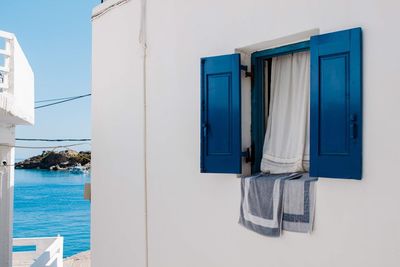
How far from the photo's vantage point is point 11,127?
34.6 feet

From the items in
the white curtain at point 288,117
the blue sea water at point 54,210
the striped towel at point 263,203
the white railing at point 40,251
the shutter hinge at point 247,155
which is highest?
the white curtain at point 288,117

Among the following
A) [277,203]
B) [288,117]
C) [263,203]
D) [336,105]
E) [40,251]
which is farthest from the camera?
[40,251]

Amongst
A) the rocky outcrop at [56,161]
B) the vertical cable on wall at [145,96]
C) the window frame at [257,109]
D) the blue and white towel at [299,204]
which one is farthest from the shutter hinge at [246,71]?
the rocky outcrop at [56,161]

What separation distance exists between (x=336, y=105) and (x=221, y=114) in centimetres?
126

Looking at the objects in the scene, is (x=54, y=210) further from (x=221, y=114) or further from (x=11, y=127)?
(x=221, y=114)

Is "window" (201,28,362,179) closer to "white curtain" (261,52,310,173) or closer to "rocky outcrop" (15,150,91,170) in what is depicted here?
"white curtain" (261,52,310,173)

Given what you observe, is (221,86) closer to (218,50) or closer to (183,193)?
(218,50)

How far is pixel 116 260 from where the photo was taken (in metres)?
6.00

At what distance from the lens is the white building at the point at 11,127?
29.1 feet

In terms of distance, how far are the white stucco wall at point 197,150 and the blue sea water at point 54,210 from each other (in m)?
16.8

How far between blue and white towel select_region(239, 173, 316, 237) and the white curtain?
154mm

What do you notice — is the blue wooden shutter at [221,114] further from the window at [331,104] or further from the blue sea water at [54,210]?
the blue sea water at [54,210]

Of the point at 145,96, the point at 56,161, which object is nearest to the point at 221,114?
the point at 145,96

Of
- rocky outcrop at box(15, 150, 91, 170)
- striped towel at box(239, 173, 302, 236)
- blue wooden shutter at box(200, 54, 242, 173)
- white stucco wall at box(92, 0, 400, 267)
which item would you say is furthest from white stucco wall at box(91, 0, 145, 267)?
rocky outcrop at box(15, 150, 91, 170)
